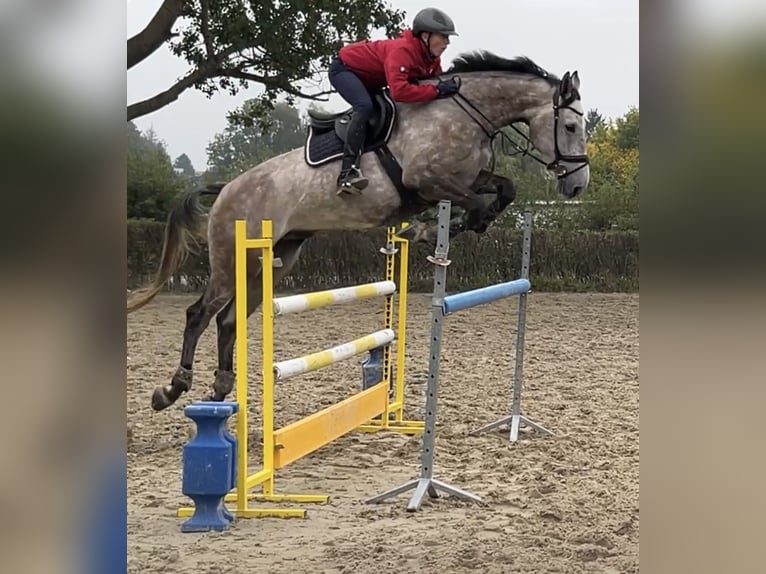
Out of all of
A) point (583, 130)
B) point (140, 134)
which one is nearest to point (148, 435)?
point (583, 130)

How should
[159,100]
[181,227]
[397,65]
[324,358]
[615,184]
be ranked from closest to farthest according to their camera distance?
[324,358] → [397,65] → [181,227] → [159,100] → [615,184]

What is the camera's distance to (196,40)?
823 cm

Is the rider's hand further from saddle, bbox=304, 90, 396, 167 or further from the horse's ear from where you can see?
the horse's ear

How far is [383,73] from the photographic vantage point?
3176mm

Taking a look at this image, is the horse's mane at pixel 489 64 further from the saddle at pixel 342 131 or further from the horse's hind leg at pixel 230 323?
the horse's hind leg at pixel 230 323

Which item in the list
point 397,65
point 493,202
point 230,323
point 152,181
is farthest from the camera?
point 152,181

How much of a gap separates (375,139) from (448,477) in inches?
49.5

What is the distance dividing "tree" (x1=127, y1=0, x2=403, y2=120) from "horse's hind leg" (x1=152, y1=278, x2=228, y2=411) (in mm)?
4771

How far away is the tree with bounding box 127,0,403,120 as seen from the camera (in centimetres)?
807

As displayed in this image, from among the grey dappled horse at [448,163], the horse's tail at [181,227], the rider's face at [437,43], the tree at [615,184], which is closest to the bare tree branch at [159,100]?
the tree at [615,184]

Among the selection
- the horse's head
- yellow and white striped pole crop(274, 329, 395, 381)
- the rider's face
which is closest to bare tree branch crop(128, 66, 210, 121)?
yellow and white striped pole crop(274, 329, 395, 381)

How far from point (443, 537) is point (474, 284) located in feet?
21.3

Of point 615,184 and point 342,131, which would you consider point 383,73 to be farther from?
point 615,184

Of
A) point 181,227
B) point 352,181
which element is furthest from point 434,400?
point 181,227
